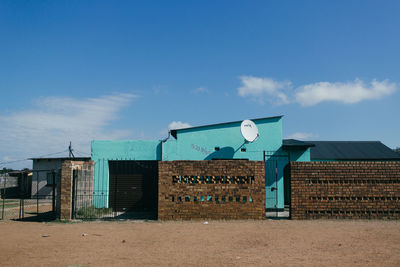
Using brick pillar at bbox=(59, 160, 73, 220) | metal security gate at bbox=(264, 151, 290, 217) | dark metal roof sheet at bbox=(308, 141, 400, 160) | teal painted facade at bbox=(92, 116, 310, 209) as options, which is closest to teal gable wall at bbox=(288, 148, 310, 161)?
teal painted facade at bbox=(92, 116, 310, 209)

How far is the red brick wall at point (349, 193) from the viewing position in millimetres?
11297

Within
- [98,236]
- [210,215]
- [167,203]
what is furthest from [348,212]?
[98,236]

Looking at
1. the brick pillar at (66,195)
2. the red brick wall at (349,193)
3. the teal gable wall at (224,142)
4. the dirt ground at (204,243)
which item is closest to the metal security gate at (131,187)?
the teal gable wall at (224,142)

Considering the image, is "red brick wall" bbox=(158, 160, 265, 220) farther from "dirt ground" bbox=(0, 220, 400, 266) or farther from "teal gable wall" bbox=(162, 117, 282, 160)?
"teal gable wall" bbox=(162, 117, 282, 160)

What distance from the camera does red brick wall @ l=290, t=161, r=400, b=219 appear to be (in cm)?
1130

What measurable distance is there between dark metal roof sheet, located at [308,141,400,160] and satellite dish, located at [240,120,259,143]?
7468 millimetres

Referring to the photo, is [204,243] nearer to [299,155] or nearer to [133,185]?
[299,155]

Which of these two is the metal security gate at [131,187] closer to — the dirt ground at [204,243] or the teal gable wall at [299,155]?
the dirt ground at [204,243]

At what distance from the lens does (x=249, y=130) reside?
14.8m

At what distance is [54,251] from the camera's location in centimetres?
689

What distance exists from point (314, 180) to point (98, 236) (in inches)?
290

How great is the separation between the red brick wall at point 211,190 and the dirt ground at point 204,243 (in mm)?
513

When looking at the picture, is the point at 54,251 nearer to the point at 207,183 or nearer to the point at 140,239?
the point at 140,239

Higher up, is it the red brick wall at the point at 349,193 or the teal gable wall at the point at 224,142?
the teal gable wall at the point at 224,142
